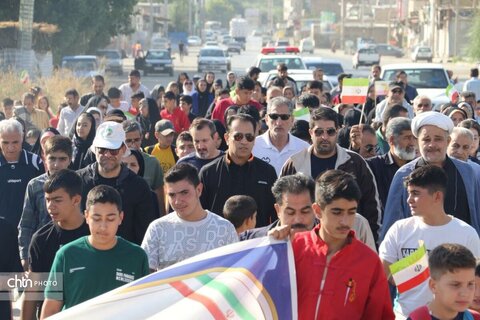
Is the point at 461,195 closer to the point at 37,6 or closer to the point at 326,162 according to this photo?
the point at 326,162

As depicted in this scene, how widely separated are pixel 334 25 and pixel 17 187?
5389 inches

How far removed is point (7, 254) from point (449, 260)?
3.20 m

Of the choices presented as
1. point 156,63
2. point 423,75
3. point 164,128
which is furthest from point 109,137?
point 156,63

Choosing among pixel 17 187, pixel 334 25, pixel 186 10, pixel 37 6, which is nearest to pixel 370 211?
pixel 17 187

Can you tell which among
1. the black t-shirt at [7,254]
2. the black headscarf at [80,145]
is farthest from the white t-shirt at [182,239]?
the black headscarf at [80,145]

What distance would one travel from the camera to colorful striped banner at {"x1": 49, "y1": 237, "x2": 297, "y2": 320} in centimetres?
589

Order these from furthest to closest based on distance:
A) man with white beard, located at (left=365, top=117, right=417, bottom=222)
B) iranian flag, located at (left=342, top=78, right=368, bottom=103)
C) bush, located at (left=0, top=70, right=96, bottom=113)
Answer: bush, located at (left=0, top=70, right=96, bottom=113)
iranian flag, located at (left=342, top=78, right=368, bottom=103)
man with white beard, located at (left=365, top=117, right=417, bottom=222)

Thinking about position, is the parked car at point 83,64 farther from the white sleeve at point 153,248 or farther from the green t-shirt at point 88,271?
the green t-shirt at point 88,271

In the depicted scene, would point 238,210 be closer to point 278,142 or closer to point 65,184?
point 65,184

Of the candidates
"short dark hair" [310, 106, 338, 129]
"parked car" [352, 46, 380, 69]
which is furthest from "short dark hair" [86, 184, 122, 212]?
"parked car" [352, 46, 380, 69]

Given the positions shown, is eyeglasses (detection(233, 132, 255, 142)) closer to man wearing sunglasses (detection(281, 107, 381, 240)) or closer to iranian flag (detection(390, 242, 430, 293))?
man wearing sunglasses (detection(281, 107, 381, 240))

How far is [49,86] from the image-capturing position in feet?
107

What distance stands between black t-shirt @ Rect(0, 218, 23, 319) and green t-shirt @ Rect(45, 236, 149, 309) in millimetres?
891

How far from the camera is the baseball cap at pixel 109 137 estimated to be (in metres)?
9.78
